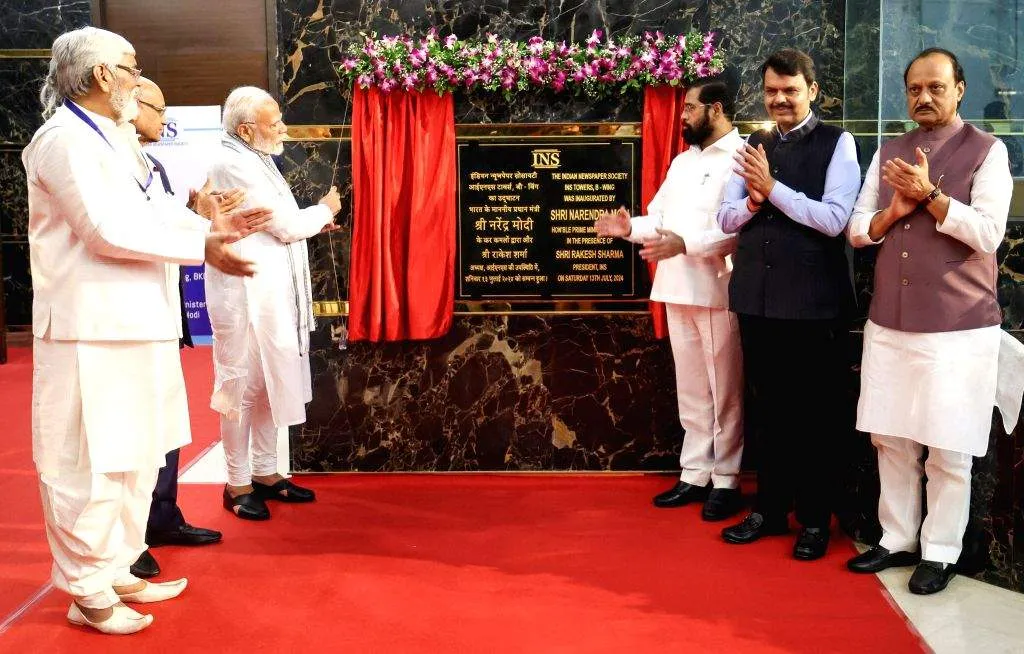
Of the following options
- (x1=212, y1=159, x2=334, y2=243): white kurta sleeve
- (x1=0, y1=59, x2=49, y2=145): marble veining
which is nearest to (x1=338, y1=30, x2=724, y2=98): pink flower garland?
(x1=212, y1=159, x2=334, y2=243): white kurta sleeve

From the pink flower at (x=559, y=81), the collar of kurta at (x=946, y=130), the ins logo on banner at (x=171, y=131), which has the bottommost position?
the collar of kurta at (x=946, y=130)

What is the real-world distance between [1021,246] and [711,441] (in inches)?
62.5

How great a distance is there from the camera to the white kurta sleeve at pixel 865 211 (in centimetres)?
356

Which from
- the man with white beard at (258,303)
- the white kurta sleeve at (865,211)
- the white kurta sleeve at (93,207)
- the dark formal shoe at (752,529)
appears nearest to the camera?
the white kurta sleeve at (93,207)

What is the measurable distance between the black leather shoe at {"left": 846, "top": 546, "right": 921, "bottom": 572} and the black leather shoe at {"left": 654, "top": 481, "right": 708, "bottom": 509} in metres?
0.98

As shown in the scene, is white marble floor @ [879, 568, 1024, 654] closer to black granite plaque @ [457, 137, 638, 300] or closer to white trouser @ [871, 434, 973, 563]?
white trouser @ [871, 434, 973, 563]

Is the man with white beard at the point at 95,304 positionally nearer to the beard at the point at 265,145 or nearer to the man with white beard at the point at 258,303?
the man with white beard at the point at 258,303

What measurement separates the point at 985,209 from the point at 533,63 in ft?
7.44

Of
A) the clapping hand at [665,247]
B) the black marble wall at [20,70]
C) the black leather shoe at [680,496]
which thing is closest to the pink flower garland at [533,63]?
the clapping hand at [665,247]

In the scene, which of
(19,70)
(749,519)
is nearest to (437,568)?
(749,519)

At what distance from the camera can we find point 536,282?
16.3 feet

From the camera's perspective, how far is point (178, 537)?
158 inches

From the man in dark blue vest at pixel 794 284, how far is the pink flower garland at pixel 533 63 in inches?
34.2

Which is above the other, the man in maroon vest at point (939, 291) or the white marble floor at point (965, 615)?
the man in maroon vest at point (939, 291)
